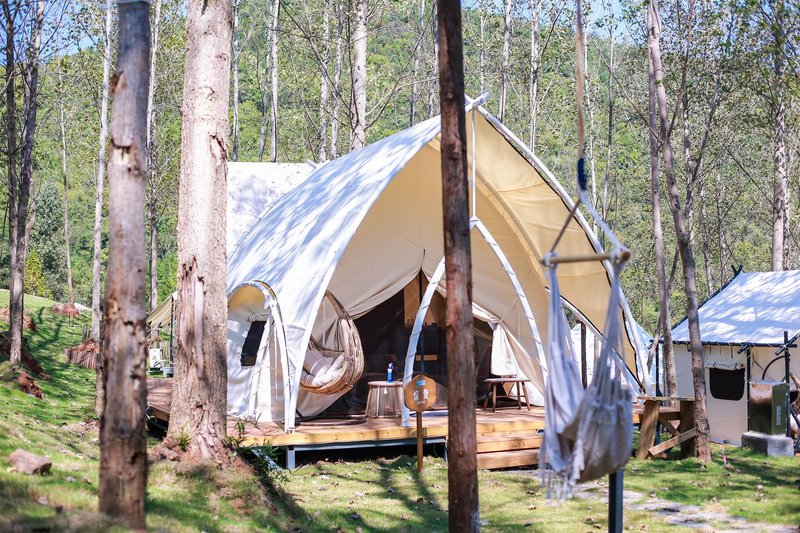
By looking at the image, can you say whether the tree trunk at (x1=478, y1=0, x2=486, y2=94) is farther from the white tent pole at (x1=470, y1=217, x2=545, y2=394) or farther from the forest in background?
the white tent pole at (x1=470, y1=217, x2=545, y2=394)

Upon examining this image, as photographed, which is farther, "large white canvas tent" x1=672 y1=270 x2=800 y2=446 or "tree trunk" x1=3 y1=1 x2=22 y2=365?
"large white canvas tent" x1=672 y1=270 x2=800 y2=446

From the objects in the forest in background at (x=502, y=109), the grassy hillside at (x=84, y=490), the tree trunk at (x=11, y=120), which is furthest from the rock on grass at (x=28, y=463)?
the forest in background at (x=502, y=109)

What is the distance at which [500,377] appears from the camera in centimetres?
1312

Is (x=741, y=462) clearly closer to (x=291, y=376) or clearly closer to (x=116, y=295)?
(x=291, y=376)

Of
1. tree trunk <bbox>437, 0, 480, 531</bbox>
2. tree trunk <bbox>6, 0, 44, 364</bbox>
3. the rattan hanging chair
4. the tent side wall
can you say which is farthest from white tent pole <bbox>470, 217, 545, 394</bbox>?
tree trunk <bbox>6, 0, 44, 364</bbox>

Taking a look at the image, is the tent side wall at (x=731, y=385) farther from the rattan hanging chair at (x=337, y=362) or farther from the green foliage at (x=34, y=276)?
the green foliage at (x=34, y=276)

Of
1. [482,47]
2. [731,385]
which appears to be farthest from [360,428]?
[482,47]

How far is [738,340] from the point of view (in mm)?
14055

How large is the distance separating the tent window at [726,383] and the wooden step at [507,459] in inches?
207

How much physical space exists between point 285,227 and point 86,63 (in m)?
14.3

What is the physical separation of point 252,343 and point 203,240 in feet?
13.1

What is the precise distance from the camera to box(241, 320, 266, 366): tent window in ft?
36.1

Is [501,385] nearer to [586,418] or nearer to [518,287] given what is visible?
[518,287]

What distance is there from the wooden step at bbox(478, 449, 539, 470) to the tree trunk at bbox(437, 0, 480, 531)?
4.04m
